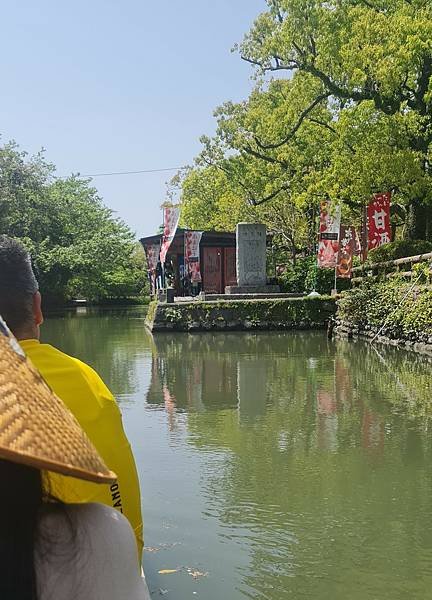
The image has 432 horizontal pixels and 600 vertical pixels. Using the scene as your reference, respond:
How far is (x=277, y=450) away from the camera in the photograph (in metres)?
5.70

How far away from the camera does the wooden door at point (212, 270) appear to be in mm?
24547

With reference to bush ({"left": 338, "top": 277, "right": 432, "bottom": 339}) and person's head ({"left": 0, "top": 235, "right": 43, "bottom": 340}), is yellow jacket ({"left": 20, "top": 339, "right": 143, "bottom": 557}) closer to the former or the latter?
person's head ({"left": 0, "top": 235, "right": 43, "bottom": 340})

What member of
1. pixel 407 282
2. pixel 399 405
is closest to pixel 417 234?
pixel 407 282

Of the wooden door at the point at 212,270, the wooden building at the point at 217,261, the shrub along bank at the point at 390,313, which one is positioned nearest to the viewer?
the shrub along bank at the point at 390,313

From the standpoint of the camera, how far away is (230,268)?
24.9 metres

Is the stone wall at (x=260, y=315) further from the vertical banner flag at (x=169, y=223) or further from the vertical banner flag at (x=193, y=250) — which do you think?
the vertical banner flag at (x=193, y=250)

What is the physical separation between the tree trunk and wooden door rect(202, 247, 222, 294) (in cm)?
894

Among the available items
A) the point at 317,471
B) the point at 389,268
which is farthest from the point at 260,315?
the point at 317,471

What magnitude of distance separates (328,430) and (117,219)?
1498 inches

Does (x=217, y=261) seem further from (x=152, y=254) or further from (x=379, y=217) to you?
(x=379, y=217)

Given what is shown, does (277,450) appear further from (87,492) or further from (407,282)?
(407,282)

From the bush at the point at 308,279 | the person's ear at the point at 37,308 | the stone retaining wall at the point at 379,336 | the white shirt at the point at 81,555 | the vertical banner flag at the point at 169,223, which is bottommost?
the stone retaining wall at the point at 379,336

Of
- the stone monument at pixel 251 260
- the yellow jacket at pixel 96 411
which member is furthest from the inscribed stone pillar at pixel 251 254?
the yellow jacket at pixel 96 411

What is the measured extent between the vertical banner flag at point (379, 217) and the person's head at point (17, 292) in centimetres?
1404
